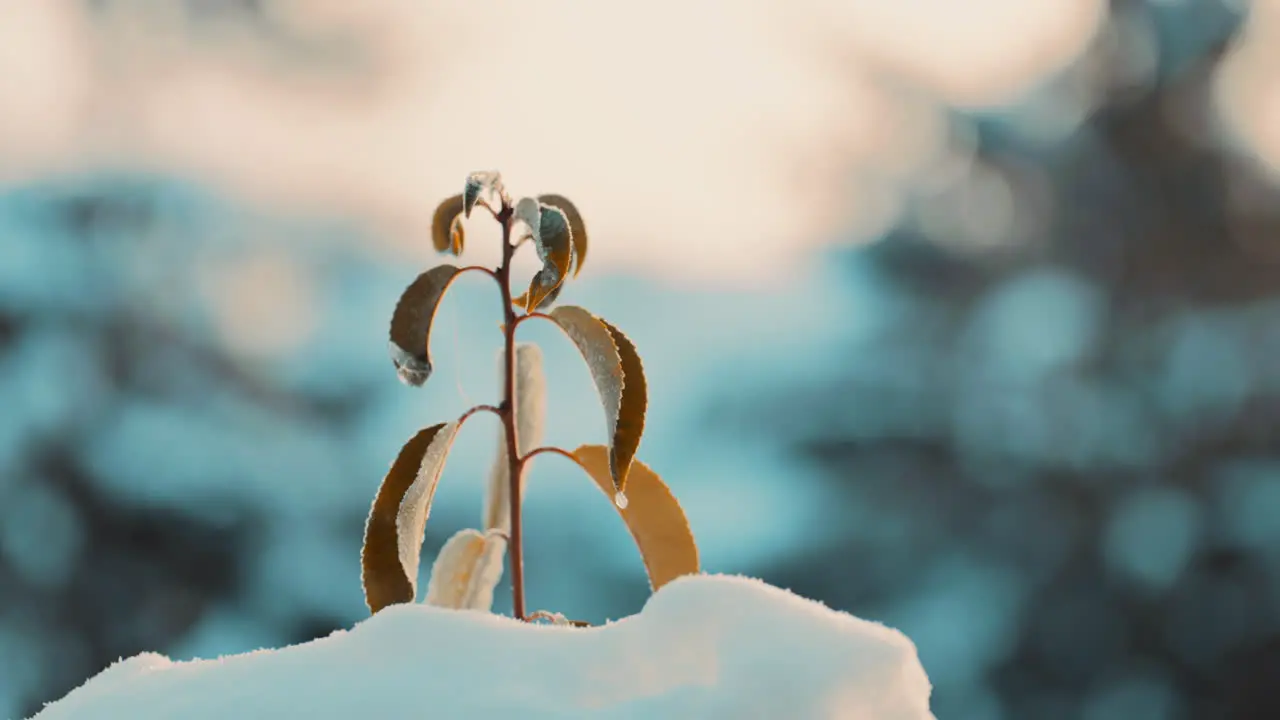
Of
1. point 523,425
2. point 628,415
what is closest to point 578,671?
point 628,415

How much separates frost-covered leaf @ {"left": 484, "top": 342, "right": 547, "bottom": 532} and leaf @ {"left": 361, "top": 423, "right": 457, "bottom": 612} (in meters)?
0.08

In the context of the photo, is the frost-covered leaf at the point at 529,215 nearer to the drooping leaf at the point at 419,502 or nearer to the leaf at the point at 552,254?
the leaf at the point at 552,254

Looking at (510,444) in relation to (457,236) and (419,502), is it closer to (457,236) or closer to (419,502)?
(419,502)

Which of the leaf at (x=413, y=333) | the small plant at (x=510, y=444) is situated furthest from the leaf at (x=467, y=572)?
the leaf at (x=413, y=333)

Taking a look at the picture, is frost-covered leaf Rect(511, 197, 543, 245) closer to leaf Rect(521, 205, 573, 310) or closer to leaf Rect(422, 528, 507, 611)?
leaf Rect(521, 205, 573, 310)

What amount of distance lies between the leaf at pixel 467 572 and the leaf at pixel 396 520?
0.06 m

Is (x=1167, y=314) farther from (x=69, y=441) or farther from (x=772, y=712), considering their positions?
(x=772, y=712)

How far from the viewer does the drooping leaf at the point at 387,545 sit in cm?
58

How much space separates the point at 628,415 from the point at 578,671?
0.30 meters

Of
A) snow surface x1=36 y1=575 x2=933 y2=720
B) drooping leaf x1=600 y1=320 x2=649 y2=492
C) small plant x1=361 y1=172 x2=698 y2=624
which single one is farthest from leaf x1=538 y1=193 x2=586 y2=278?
snow surface x1=36 y1=575 x2=933 y2=720

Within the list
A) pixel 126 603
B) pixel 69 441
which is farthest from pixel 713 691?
pixel 69 441

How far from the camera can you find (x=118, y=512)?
645 cm

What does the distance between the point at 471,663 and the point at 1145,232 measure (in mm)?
7768

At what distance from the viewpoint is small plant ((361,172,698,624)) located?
593 millimetres
